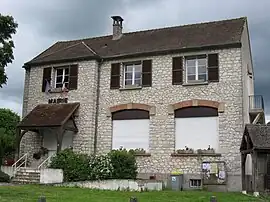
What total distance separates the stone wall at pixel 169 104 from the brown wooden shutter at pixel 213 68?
0.20 meters

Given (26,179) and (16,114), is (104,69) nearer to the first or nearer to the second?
(26,179)

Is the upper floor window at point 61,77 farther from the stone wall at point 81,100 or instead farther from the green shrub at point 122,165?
the green shrub at point 122,165

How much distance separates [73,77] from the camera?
23.2 m

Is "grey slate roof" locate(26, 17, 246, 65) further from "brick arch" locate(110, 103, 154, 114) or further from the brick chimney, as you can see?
"brick arch" locate(110, 103, 154, 114)

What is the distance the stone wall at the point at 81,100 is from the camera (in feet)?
72.6

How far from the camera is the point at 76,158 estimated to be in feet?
64.1

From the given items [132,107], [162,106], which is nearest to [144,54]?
[132,107]

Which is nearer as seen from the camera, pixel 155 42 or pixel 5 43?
pixel 5 43

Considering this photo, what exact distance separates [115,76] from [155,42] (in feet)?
9.79

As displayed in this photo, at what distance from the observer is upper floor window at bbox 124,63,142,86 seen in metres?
22.3

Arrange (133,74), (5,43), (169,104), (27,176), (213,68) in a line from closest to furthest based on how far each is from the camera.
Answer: (5,43) < (27,176) < (213,68) < (169,104) < (133,74)

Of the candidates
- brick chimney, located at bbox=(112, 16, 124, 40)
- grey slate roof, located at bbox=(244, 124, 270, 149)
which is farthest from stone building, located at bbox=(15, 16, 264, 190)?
grey slate roof, located at bbox=(244, 124, 270, 149)

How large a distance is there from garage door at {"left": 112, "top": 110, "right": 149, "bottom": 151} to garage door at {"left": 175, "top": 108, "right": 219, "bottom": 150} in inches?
67.4

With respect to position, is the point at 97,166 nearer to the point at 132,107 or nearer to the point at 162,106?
the point at 132,107
